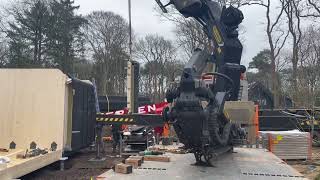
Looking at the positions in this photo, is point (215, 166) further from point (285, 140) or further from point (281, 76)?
point (281, 76)

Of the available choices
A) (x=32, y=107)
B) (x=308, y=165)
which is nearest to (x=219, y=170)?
(x=32, y=107)

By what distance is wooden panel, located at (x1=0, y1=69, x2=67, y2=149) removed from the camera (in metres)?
10.8

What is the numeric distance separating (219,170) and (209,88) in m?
1.25

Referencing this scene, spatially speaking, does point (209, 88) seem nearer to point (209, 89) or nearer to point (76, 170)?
point (209, 89)

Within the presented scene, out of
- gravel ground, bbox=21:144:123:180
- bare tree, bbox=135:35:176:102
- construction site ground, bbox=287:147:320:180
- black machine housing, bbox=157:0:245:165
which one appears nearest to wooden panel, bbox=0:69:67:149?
gravel ground, bbox=21:144:123:180

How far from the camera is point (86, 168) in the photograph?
12.3 meters

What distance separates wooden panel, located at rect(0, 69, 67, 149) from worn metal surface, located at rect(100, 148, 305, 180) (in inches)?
140

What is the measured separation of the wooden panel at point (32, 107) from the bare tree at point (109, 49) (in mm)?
35039

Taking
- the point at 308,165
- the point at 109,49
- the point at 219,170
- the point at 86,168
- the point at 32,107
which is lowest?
the point at 308,165

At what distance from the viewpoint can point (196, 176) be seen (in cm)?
644

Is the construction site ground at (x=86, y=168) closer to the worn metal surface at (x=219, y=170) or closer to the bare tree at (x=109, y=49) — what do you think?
the worn metal surface at (x=219, y=170)

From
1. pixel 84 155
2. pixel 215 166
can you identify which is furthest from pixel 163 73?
pixel 215 166

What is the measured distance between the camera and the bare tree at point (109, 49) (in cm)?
4659

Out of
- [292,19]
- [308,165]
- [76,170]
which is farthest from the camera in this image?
[292,19]
